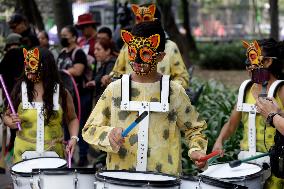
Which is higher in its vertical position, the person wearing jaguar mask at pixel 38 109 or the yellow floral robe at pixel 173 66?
the yellow floral robe at pixel 173 66

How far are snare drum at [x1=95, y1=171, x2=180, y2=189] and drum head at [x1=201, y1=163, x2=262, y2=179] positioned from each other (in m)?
0.55

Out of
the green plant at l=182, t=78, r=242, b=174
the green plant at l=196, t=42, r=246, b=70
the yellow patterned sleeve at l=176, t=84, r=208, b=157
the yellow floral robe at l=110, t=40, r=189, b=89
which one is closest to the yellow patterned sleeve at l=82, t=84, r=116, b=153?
the yellow patterned sleeve at l=176, t=84, r=208, b=157

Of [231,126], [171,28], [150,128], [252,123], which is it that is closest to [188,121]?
[150,128]

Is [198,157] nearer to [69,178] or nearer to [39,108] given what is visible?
[69,178]

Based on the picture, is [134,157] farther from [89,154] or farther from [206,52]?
[206,52]

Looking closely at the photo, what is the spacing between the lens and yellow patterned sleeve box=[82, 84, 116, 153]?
13.6 ft

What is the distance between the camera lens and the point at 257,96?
16.8 feet

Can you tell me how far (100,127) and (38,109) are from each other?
1.47m

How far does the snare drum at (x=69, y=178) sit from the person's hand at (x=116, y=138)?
0.20 metres

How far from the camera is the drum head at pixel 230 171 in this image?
169 inches

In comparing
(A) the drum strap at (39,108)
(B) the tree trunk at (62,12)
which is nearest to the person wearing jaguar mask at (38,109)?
(A) the drum strap at (39,108)

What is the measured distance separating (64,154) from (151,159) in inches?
66.4

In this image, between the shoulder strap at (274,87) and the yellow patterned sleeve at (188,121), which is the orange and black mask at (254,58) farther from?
the yellow patterned sleeve at (188,121)

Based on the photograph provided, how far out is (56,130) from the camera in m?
5.71
